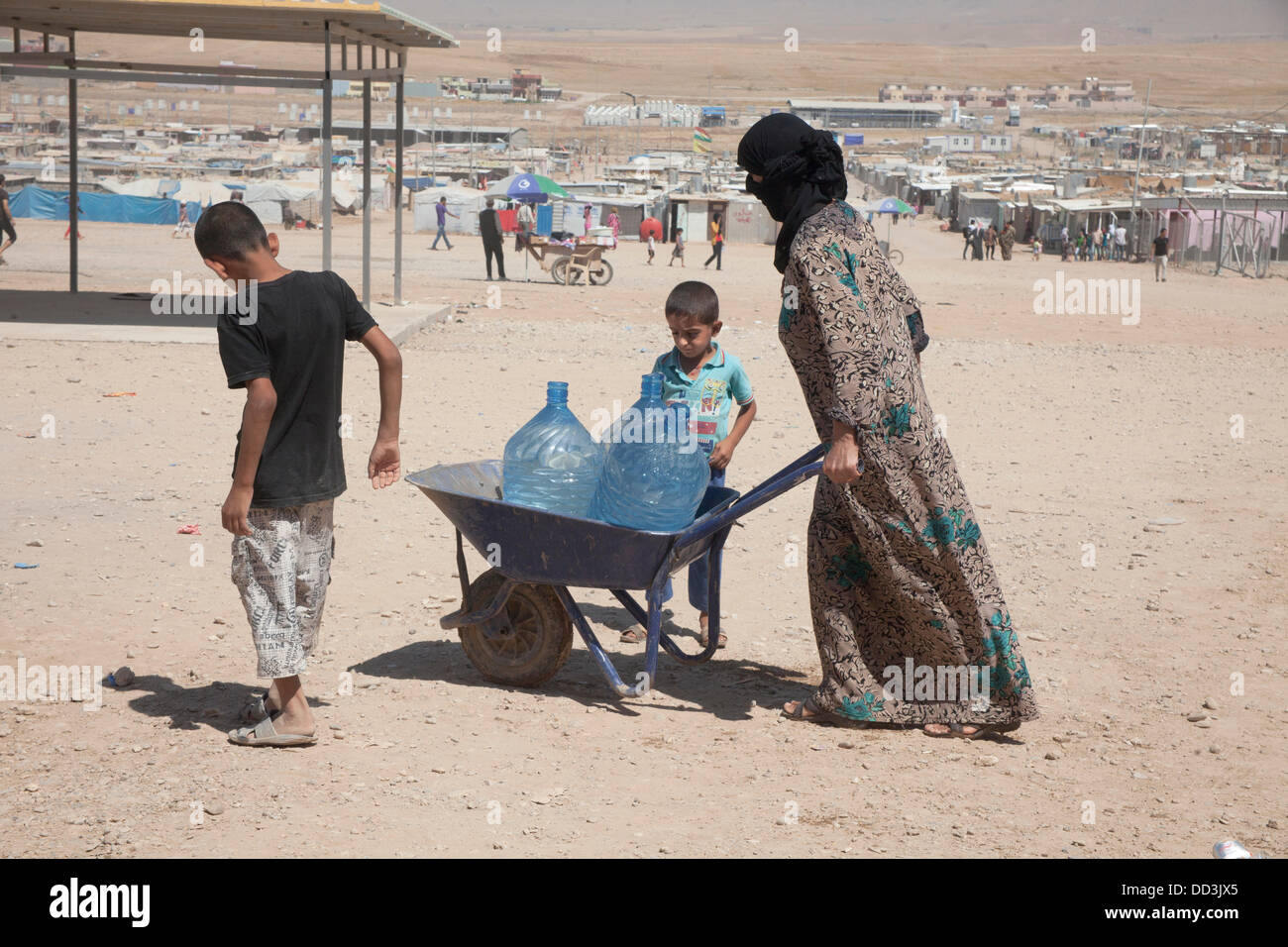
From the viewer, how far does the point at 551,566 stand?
410 cm

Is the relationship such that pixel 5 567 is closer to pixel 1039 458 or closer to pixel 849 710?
pixel 849 710

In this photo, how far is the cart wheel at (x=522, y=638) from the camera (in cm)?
437

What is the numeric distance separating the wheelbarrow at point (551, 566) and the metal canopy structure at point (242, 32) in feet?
22.6

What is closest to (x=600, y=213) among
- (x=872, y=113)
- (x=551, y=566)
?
(x=551, y=566)

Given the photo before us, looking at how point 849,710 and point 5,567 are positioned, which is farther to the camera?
point 5,567

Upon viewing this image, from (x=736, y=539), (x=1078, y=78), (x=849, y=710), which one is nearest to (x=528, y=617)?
(x=849, y=710)

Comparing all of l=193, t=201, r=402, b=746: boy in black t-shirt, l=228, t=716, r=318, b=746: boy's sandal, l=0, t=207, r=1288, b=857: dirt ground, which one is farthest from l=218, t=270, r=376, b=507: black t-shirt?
l=0, t=207, r=1288, b=857: dirt ground

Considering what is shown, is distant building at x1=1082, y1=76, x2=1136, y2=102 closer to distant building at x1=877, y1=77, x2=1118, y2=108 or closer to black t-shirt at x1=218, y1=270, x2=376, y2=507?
distant building at x1=877, y1=77, x2=1118, y2=108

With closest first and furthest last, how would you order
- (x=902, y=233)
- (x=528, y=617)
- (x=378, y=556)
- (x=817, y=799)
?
(x=817, y=799) < (x=528, y=617) < (x=378, y=556) < (x=902, y=233)

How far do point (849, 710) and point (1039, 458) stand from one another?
5.06 meters

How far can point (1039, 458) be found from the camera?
8.64 m

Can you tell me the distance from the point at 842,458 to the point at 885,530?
34 cm

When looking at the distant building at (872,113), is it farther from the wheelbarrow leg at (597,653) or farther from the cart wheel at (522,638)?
the wheelbarrow leg at (597,653)

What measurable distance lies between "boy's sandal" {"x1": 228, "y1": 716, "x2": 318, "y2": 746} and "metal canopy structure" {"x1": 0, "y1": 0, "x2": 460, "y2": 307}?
24.4ft
